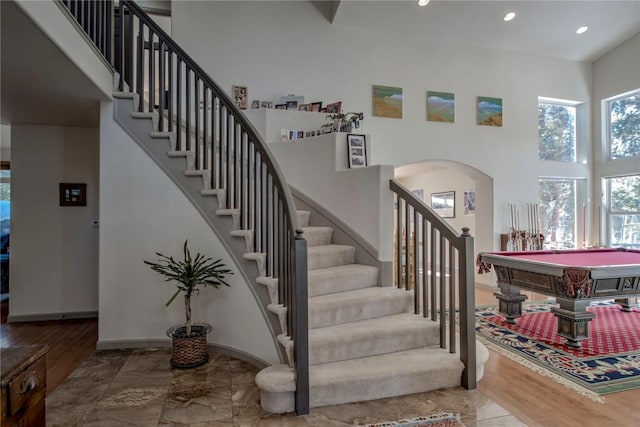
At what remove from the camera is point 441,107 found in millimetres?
5957

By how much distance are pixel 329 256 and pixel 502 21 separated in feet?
16.8

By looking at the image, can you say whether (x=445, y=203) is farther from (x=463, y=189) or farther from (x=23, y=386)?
(x=23, y=386)

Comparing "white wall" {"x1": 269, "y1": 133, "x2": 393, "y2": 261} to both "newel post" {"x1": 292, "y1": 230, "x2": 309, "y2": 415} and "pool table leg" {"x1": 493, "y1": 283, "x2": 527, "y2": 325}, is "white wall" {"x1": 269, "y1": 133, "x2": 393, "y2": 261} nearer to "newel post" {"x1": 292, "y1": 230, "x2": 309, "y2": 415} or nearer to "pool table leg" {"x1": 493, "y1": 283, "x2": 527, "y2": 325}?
"newel post" {"x1": 292, "y1": 230, "x2": 309, "y2": 415}

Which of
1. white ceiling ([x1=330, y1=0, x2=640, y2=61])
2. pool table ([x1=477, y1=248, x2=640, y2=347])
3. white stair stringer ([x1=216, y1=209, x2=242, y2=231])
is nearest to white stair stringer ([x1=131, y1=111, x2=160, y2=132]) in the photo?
white stair stringer ([x1=216, y1=209, x2=242, y2=231])

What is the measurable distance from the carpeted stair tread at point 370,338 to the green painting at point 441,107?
411 cm

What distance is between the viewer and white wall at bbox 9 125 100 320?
4109mm

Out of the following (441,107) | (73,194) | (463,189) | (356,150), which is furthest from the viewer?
(463,189)

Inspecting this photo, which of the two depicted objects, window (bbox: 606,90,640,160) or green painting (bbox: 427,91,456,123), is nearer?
green painting (bbox: 427,91,456,123)

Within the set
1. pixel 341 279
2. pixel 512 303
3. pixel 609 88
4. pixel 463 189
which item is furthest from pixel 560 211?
pixel 341 279

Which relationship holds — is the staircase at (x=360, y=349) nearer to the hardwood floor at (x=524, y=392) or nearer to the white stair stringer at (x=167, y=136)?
the hardwood floor at (x=524, y=392)

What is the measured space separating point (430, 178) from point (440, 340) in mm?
6783

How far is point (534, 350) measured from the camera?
3.31 m

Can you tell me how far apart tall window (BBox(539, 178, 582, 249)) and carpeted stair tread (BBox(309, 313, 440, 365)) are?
549 centimetres

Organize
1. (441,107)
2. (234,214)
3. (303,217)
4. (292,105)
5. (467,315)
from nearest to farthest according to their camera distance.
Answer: (467,315)
(234,214)
(303,217)
(292,105)
(441,107)
